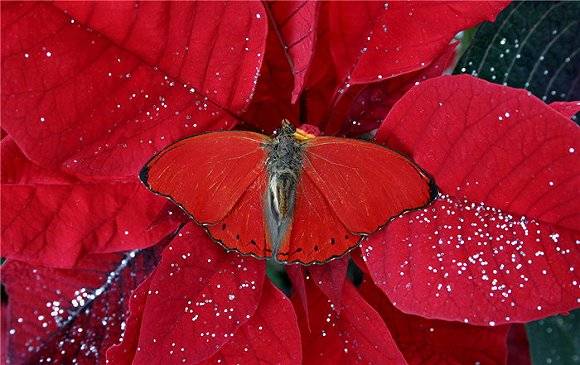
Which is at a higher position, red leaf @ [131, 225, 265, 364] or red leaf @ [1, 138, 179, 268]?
red leaf @ [1, 138, 179, 268]

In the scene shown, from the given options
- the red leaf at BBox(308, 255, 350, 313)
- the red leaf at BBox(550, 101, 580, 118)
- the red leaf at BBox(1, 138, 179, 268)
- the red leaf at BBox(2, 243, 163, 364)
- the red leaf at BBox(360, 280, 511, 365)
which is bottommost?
the red leaf at BBox(360, 280, 511, 365)

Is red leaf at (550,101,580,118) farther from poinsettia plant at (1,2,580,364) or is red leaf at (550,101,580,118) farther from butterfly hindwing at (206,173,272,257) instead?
butterfly hindwing at (206,173,272,257)

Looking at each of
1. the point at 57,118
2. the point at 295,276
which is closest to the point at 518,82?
the point at 295,276

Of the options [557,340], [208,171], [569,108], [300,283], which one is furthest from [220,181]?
[557,340]

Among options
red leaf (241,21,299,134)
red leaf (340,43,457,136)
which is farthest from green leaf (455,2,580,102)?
red leaf (241,21,299,134)

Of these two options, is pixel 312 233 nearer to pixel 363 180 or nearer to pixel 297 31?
pixel 363 180

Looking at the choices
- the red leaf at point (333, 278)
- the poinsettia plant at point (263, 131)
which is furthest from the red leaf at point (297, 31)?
the red leaf at point (333, 278)
